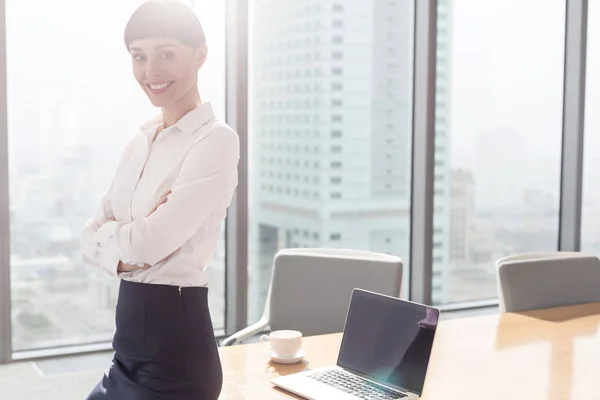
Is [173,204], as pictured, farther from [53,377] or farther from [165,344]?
[53,377]

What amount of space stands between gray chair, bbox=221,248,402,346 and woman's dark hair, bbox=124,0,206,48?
3.87 ft

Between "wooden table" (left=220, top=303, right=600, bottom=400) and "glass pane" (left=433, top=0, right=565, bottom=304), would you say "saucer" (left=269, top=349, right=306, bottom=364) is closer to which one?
"wooden table" (left=220, top=303, right=600, bottom=400)

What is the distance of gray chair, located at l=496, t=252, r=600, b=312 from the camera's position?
257cm

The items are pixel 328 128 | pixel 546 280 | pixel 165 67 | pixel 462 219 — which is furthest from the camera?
pixel 462 219

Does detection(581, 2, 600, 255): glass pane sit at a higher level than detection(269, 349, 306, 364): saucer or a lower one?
higher

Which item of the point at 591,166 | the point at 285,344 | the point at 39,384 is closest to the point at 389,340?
the point at 285,344

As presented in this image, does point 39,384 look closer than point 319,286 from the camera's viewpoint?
No

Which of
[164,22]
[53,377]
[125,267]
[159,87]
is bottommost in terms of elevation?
[53,377]

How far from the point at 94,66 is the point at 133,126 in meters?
0.35

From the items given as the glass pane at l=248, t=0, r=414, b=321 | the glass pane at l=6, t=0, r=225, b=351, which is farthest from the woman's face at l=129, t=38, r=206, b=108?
the glass pane at l=248, t=0, r=414, b=321

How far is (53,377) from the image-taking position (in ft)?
10.5

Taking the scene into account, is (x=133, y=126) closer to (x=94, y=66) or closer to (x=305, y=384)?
(x=94, y=66)

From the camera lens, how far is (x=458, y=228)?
4516mm

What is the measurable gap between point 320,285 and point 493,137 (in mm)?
2570
